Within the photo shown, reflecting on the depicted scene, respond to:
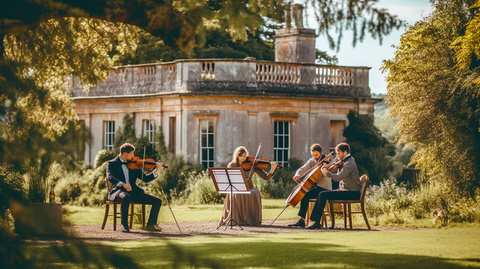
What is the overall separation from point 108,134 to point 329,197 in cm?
1787

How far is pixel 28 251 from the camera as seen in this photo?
4609mm

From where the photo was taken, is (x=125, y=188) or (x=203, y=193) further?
(x=203, y=193)

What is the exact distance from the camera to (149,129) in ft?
90.7

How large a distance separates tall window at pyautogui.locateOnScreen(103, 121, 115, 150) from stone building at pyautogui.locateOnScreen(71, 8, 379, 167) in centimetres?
14

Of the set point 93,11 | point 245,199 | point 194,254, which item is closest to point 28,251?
point 194,254

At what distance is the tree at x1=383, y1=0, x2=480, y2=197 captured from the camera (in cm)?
1534

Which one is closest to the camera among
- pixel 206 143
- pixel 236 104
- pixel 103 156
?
pixel 236 104

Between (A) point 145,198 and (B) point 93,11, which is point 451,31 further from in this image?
(B) point 93,11

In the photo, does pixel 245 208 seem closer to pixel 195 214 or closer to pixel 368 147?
pixel 195 214

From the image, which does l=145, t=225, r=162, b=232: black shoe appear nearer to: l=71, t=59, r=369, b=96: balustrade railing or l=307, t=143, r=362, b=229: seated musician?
l=307, t=143, r=362, b=229: seated musician

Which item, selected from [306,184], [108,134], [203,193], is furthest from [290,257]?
[108,134]

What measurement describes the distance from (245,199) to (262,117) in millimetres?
12719

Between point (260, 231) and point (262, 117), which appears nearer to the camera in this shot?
point (260, 231)

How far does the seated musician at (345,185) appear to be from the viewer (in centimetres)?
1273
